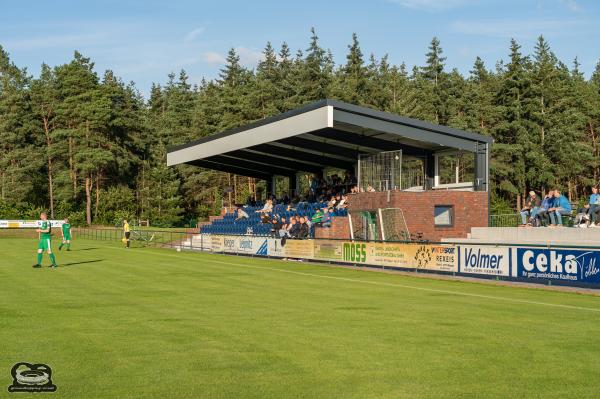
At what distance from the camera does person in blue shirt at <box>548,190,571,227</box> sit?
29.9 metres

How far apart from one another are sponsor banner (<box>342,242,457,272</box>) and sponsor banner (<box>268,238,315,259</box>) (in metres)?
2.65

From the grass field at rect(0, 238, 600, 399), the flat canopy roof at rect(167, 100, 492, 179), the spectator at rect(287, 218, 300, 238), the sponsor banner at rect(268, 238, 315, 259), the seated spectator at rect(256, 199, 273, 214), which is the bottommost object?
the grass field at rect(0, 238, 600, 399)

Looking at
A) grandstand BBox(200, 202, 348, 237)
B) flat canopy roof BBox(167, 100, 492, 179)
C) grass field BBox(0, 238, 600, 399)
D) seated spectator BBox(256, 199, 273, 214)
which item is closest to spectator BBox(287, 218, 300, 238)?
grandstand BBox(200, 202, 348, 237)

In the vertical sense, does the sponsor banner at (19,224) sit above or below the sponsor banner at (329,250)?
above

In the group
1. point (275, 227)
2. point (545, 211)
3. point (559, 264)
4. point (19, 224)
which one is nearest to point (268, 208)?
point (275, 227)

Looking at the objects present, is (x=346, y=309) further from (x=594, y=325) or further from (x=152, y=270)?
(x=152, y=270)

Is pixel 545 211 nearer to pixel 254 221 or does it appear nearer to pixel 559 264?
pixel 559 264

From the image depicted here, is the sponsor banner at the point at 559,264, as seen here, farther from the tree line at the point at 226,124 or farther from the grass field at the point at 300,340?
the tree line at the point at 226,124

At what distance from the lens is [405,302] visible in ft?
55.6

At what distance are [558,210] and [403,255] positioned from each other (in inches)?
304

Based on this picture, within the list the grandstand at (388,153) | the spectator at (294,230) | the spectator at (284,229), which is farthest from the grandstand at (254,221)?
the spectator at (284,229)

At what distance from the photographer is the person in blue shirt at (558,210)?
29.9 metres

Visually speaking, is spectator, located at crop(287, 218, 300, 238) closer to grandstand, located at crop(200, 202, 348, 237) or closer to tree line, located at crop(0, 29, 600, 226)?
grandstand, located at crop(200, 202, 348, 237)

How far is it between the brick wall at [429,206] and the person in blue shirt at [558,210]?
561 centimetres
